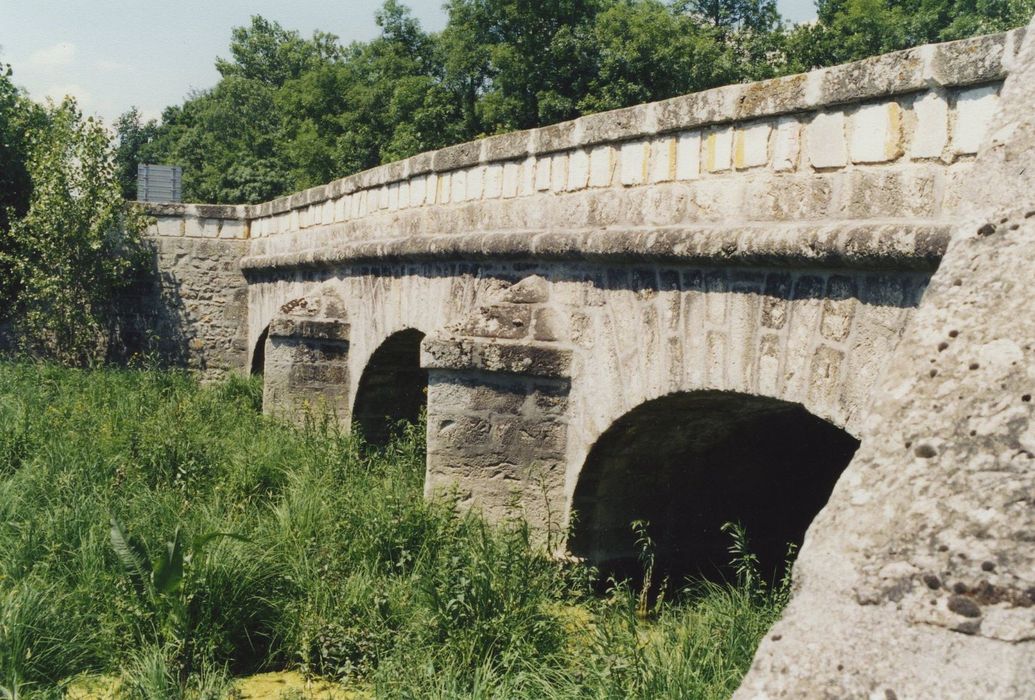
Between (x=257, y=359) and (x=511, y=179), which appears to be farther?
(x=257, y=359)

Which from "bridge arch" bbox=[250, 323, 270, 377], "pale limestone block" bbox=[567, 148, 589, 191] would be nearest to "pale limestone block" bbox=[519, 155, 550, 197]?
"pale limestone block" bbox=[567, 148, 589, 191]

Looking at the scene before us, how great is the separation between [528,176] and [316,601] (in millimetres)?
2442

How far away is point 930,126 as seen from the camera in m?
3.32

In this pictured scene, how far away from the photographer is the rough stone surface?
148cm

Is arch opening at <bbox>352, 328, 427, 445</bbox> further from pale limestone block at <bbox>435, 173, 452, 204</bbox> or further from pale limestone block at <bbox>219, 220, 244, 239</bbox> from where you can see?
pale limestone block at <bbox>219, 220, 244, 239</bbox>

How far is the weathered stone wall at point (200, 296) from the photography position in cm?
1351

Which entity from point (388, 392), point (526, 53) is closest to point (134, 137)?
point (526, 53)

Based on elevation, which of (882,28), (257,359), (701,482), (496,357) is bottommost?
(257,359)

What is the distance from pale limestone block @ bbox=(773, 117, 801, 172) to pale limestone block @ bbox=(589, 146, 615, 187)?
112 cm

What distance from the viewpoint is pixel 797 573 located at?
1759mm

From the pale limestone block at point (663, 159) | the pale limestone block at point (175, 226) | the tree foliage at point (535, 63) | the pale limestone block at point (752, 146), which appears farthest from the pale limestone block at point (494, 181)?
the tree foliage at point (535, 63)

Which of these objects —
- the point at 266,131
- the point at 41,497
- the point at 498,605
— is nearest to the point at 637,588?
the point at 498,605

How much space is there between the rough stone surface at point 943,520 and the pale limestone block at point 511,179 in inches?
158

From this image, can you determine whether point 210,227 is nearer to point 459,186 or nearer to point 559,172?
point 459,186
